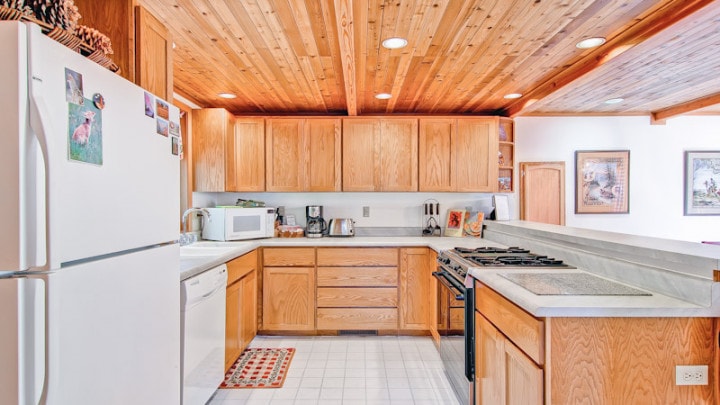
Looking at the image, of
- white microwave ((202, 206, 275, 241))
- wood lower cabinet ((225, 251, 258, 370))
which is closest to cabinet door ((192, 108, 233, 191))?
white microwave ((202, 206, 275, 241))

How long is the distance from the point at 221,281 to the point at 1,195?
1.56 m

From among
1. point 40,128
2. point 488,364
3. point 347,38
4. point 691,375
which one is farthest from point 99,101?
point 691,375

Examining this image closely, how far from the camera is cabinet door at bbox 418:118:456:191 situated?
3746 millimetres

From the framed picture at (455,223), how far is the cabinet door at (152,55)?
2.93 m

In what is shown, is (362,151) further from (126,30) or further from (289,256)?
(126,30)

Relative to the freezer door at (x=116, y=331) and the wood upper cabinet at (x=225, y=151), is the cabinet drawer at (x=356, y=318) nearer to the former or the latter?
the wood upper cabinet at (x=225, y=151)

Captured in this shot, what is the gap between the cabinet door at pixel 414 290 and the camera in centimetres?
338

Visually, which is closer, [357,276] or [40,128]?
[40,128]

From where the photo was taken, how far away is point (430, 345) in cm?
321

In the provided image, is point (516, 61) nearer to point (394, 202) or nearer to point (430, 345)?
point (394, 202)

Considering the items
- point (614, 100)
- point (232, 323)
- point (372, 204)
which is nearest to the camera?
point (232, 323)

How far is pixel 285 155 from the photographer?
Result: 376 cm

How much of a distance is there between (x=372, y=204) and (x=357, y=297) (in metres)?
1.10

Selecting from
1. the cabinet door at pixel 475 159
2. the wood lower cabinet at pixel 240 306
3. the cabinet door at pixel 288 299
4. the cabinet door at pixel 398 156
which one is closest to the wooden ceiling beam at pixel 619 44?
the cabinet door at pixel 475 159
